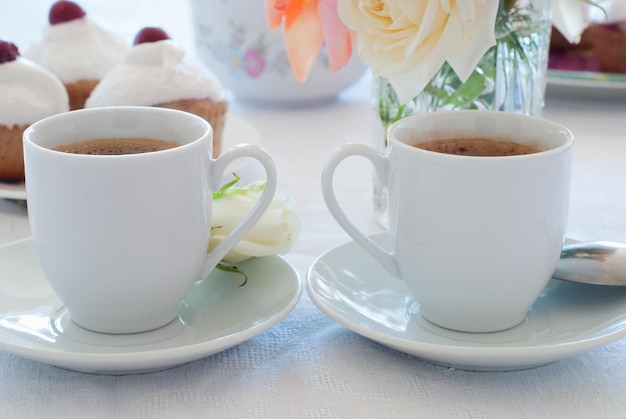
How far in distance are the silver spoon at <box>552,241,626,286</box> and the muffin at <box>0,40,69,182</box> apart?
0.55m

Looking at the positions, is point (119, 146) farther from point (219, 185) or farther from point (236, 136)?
point (236, 136)

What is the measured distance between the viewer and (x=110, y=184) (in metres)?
0.54

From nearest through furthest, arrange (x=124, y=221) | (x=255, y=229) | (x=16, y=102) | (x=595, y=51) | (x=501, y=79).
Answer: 1. (x=124, y=221)
2. (x=255, y=229)
3. (x=501, y=79)
4. (x=16, y=102)
5. (x=595, y=51)

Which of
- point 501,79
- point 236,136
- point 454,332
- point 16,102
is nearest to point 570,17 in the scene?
point 501,79

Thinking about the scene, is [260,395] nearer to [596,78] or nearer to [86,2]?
[596,78]

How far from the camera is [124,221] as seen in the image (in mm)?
549

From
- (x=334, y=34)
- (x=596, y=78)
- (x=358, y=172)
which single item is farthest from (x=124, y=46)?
(x=596, y=78)

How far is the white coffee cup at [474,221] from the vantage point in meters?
0.55

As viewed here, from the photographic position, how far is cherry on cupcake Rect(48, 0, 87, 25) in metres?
1.08

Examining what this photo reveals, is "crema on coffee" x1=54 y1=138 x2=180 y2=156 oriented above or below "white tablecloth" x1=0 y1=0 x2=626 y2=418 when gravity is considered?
above

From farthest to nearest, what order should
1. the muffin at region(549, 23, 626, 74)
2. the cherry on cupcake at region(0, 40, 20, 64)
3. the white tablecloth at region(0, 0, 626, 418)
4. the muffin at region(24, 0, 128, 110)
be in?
the muffin at region(549, 23, 626, 74) < the muffin at region(24, 0, 128, 110) < the cherry on cupcake at region(0, 40, 20, 64) < the white tablecloth at region(0, 0, 626, 418)

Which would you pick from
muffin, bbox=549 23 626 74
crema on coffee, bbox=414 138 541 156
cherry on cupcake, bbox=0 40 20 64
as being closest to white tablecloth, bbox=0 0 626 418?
crema on coffee, bbox=414 138 541 156

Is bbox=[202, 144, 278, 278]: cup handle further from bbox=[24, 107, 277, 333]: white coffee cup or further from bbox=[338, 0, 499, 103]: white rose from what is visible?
bbox=[338, 0, 499, 103]: white rose

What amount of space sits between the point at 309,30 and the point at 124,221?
24 centimetres
